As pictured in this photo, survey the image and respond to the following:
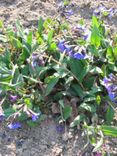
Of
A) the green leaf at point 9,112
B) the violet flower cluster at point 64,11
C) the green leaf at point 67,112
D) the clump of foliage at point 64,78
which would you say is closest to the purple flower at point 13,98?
the clump of foliage at point 64,78

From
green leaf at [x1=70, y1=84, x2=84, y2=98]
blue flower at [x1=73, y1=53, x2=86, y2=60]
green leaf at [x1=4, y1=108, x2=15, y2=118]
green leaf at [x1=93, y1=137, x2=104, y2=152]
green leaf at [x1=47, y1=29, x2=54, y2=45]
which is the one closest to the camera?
green leaf at [x1=93, y1=137, x2=104, y2=152]

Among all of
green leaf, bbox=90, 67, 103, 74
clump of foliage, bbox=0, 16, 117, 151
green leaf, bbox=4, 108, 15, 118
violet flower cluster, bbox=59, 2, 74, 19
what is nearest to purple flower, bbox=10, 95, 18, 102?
clump of foliage, bbox=0, 16, 117, 151

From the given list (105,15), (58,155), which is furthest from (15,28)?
(58,155)

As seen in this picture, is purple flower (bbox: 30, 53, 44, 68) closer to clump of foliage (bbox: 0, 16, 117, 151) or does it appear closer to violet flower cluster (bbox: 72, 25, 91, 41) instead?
clump of foliage (bbox: 0, 16, 117, 151)

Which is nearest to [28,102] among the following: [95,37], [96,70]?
[96,70]

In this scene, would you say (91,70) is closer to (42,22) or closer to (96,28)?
(96,28)

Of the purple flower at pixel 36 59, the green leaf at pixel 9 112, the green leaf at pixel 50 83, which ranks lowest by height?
the green leaf at pixel 9 112

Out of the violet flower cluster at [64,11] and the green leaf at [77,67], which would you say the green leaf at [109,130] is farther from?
the violet flower cluster at [64,11]
